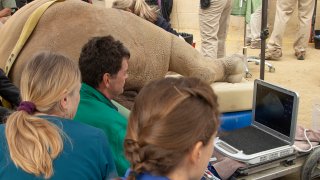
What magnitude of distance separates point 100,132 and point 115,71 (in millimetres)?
509

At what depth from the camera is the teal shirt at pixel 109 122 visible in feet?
4.99

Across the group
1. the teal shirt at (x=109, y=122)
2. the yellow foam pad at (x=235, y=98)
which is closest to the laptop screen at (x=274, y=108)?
the yellow foam pad at (x=235, y=98)

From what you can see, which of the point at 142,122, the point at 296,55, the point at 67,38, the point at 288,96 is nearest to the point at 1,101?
the point at 67,38

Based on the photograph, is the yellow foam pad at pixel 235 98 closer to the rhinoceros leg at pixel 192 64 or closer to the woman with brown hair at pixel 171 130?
the rhinoceros leg at pixel 192 64

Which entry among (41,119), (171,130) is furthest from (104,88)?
(171,130)

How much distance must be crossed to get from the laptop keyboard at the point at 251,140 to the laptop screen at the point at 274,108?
6 cm

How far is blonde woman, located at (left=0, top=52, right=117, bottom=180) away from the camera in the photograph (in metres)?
1.11

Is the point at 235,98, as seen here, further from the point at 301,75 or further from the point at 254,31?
the point at 254,31

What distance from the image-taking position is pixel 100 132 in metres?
1.24

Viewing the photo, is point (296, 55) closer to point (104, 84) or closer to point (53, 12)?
point (53, 12)

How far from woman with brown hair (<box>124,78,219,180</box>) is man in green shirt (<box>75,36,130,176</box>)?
646 millimetres

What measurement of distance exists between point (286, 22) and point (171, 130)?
14.7ft

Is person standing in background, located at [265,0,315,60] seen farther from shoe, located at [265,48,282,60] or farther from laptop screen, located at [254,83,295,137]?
laptop screen, located at [254,83,295,137]

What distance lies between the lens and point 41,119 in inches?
45.7
